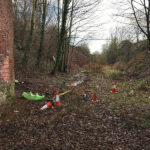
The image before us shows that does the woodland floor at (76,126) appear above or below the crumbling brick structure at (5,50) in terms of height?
below

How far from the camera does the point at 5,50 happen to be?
4.44 metres

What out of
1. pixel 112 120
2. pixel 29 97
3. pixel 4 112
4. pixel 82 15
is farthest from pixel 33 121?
pixel 82 15

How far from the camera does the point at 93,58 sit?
94.4ft

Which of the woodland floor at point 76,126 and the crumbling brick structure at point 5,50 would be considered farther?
the crumbling brick structure at point 5,50

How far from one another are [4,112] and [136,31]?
16489 mm

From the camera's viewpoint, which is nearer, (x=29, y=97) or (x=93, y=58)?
(x=29, y=97)

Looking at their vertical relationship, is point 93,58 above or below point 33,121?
above

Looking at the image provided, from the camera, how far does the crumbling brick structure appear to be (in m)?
4.27

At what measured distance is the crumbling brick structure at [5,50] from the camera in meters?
4.27

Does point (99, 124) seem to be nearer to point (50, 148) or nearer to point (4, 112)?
point (50, 148)

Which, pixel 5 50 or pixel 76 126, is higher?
pixel 5 50

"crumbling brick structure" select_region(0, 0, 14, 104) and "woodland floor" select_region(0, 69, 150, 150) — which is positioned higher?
"crumbling brick structure" select_region(0, 0, 14, 104)

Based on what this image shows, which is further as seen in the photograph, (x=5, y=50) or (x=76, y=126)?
(x=5, y=50)

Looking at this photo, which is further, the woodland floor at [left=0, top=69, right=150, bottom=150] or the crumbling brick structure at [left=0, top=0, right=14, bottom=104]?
the crumbling brick structure at [left=0, top=0, right=14, bottom=104]
